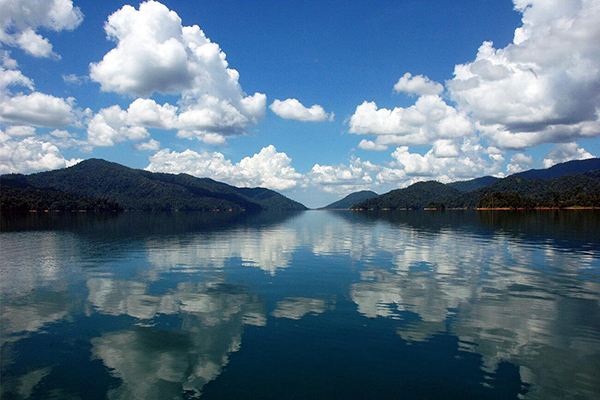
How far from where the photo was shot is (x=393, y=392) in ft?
48.5

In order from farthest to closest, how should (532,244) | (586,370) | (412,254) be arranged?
(532,244) → (412,254) → (586,370)

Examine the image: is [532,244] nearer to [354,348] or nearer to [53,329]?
[354,348]

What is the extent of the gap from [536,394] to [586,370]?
4415 mm

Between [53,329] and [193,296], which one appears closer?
[53,329]

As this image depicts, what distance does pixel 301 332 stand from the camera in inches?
845

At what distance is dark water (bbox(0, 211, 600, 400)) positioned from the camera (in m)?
15.4

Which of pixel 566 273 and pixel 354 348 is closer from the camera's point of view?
pixel 354 348

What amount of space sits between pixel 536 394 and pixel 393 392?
629 cm

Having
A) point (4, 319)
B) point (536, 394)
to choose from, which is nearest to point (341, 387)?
point (536, 394)

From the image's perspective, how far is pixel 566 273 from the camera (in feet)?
128

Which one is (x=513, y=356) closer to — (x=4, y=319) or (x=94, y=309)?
(x=94, y=309)

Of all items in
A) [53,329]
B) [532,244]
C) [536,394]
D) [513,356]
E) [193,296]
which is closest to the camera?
[536,394]

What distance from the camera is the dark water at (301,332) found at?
607 inches

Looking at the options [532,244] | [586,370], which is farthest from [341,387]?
[532,244]
